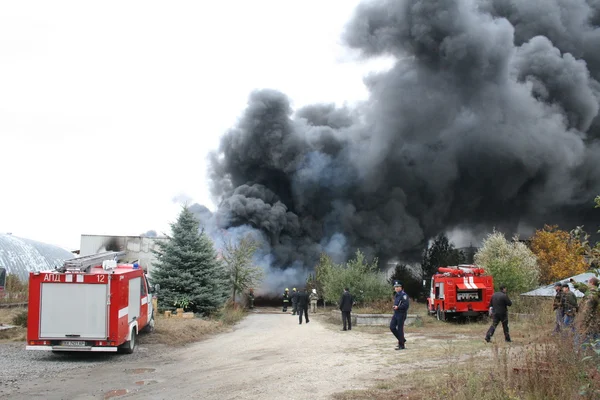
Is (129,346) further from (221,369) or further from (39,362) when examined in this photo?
(221,369)

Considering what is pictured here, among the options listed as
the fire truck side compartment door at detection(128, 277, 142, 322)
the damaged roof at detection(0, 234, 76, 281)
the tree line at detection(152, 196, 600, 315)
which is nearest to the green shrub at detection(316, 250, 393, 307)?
the tree line at detection(152, 196, 600, 315)

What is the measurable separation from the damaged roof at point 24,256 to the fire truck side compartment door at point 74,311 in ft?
95.1

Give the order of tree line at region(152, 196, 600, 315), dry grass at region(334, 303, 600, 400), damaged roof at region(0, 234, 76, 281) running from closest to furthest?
dry grass at region(334, 303, 600, 400) → tree line at region(152, 196, 600, 315) → damaged roof at region(0, 234, 76, 281)

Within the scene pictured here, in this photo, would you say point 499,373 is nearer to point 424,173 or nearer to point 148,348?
point 148,348

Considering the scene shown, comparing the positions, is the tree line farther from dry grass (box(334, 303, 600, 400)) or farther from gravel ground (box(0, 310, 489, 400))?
dry grass (box(334, 303, 600, 400))

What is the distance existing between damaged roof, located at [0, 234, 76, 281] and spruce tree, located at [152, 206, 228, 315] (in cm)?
1880

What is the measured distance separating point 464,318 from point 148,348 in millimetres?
14487

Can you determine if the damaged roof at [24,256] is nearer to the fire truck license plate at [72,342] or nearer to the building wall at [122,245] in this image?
the building wall at [122,245]

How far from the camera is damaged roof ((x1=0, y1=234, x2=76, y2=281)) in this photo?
138 feet

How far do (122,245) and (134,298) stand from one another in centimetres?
2894

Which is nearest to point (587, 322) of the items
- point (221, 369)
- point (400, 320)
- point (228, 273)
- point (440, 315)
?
point (221, 369)

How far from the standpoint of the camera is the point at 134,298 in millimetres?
14969

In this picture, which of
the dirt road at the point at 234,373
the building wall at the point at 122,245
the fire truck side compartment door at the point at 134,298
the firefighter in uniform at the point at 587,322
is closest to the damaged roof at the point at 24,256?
the building wall at the point at 122,245

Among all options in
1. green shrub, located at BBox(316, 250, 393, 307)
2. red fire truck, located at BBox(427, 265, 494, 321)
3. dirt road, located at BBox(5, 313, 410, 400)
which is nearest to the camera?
dirt road, located at BBox(5, 313, 410, 400)
